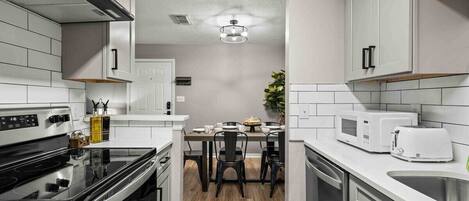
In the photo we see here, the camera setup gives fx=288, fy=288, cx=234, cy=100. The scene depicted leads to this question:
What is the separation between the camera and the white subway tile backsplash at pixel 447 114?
131 centimetres

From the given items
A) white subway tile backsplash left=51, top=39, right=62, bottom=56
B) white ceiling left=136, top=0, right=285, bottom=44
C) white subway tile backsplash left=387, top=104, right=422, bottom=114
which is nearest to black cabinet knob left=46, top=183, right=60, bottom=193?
white subway tile backsplash left=51, top=39, right=62, bottom=56

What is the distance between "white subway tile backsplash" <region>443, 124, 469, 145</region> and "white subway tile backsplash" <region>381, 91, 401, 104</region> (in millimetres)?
440

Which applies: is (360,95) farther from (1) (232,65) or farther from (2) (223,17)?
(1) (232,65)

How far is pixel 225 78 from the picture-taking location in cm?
555

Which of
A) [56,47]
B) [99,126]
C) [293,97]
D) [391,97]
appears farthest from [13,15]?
[391,97]

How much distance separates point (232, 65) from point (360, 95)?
12.0 feet

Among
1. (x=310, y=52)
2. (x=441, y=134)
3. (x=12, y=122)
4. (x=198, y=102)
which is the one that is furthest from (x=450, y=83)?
(x=198, y=102)

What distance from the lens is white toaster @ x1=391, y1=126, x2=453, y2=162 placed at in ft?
4.32

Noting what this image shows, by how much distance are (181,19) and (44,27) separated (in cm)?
257

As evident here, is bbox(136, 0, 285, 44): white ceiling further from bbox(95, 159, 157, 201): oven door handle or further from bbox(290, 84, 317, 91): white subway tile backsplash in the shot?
bbox(95, 159, 157, 201): oven door handle

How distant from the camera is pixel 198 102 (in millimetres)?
5566

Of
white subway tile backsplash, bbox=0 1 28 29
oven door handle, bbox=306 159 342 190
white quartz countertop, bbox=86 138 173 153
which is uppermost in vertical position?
white subway tile backsplash, bbox=0 1 28 29

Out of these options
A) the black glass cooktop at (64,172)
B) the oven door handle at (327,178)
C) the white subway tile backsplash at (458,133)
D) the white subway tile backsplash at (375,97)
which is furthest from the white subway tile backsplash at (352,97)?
the black glass cooktop at (64,172)

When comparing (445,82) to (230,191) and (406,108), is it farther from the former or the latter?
(230,191)
